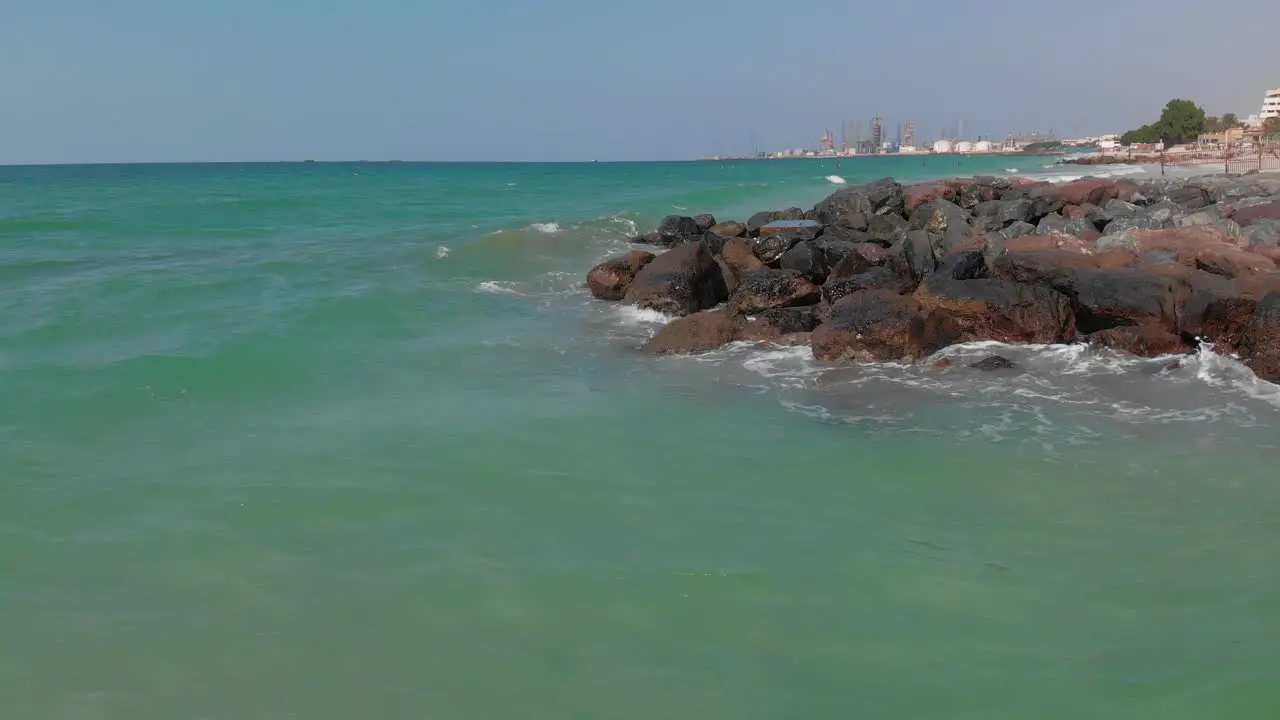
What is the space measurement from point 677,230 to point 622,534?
688 inches

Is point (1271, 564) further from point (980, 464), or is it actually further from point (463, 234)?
point (463, 234)

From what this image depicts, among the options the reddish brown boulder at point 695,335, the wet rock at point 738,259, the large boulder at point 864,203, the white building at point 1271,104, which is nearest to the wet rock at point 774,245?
the wet rock at point 738,259

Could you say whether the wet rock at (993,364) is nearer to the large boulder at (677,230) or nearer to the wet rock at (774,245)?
the wet rock at (774,245)

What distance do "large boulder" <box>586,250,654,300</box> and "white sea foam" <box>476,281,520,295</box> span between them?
6.28 ft

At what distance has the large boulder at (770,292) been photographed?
1304 centimetres

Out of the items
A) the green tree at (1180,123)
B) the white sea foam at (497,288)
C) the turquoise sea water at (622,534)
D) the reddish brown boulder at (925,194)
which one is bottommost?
the turquoise sea water at (622,534)

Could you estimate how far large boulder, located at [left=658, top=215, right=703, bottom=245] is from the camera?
22.9m

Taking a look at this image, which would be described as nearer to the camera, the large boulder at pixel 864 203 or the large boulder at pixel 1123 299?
the large boulder at pixel 1123 299

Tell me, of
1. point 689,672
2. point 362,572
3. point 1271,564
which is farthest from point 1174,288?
point 362,572

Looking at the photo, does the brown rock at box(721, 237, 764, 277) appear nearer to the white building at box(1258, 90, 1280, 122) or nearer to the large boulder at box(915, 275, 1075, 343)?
the large boulder at box(915, 275, 1075, 343)

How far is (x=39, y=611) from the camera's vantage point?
211 inches

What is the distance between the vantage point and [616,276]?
16.0m

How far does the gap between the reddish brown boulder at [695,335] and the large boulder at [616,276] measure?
388cm

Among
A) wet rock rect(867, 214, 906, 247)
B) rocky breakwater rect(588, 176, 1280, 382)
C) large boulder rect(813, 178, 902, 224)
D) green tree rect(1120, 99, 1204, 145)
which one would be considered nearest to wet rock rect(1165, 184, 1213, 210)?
rocky breakwater rect(588, 176, 1280, 382)
